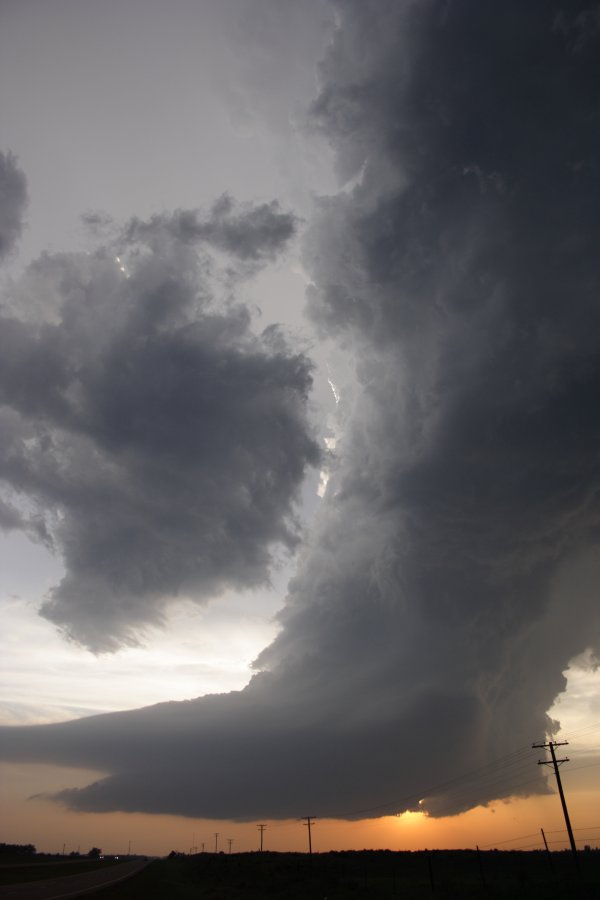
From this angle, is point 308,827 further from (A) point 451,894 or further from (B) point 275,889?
(A) point 451,894

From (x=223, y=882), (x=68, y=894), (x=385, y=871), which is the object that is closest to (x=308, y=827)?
(x=385, y=871)

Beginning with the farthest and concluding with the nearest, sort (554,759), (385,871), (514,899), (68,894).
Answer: (385,871)
(554,759)
(68,894)
(514,899)

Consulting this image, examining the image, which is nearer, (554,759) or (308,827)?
(554,759)

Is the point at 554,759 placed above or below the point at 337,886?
above

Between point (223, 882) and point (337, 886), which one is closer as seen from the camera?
point (337, 886)

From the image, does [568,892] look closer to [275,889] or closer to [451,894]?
[451,894]

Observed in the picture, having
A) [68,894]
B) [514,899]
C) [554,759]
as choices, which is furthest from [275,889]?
[554,759]

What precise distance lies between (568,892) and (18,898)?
4517 cm

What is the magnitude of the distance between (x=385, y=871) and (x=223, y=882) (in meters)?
34.0

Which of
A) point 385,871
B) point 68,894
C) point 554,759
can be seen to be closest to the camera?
point 68,894

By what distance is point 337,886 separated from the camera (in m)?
62.2

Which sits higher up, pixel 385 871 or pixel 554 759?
pixel 554 759

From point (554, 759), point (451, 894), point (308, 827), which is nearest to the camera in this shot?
point (451, 894)

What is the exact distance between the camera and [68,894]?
53.1m
